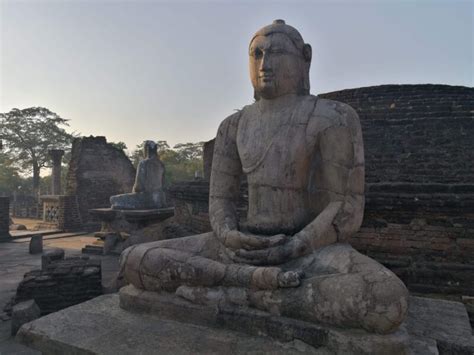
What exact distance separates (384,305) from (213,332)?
904 mm

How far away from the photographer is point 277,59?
2354 millimetres

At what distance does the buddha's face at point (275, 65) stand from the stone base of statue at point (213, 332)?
1461 millimetres

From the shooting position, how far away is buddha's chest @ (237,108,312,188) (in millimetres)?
2305

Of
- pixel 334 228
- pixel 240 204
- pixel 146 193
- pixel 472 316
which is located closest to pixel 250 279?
pixel 334 228

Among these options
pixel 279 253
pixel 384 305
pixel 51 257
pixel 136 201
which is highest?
pixel 136 201

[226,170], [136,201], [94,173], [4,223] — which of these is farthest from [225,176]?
[94,173]

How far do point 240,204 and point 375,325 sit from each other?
3.99m

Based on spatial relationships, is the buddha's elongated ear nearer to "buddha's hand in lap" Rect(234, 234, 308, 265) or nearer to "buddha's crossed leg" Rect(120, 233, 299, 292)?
"buddha's hand in lap" Rect(234, 234, 308, 265)

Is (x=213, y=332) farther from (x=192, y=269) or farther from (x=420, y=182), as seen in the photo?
(x=420, y=182)

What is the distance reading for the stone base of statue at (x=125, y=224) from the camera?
8.30m

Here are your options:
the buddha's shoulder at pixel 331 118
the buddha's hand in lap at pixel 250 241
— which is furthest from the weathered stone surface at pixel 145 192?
the buddha's shoulder at pixel 331 118

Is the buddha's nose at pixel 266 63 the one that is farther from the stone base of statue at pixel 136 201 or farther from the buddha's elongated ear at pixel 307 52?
the stone base of statue at pixel 136 201

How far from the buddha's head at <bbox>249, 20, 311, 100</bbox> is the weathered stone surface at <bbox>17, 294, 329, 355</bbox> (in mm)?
1593

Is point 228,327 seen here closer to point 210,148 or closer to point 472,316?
point 472,316
